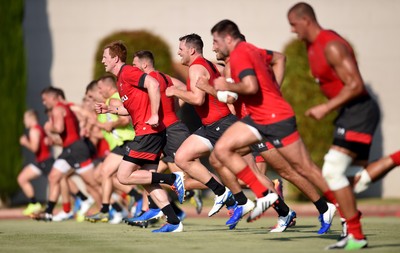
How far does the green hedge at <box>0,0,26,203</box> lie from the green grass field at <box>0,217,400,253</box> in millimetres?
9270

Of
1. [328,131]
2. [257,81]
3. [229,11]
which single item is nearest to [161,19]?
[229,11]

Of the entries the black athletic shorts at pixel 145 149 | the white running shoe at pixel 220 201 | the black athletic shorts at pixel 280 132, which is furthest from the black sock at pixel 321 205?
the black athletic shorts at pixel 145 149

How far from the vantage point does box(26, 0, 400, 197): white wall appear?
23.8m

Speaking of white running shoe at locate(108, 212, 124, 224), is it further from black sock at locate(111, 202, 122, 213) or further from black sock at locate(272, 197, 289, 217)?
black sock at locate(272, 197, 289, 217)

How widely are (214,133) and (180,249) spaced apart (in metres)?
3.37

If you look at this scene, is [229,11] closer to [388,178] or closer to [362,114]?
[388,178]

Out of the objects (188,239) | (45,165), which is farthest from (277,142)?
(45,165)

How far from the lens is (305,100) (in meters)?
21.9

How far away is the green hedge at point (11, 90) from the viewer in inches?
922

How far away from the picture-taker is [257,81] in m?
10.4

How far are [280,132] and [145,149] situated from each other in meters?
2.90

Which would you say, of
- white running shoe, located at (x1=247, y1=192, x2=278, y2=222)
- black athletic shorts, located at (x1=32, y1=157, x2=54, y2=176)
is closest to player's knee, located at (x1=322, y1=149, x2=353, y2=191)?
white running shoe, located at (x1=247, y1=192, x2=278, y2=222)

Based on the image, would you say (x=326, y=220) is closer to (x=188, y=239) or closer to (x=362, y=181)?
(x=188, y=239)

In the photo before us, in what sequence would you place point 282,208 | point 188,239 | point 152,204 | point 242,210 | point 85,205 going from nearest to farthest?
1. point 188,239
2. point 242,210
3. point 282,208
4. point 152,204
5. point 85,205
